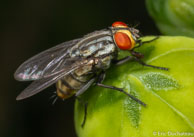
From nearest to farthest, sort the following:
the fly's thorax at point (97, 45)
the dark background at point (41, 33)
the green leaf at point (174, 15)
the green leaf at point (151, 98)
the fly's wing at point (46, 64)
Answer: the green leaf at point (151, 98) < the green leaf at point (174, 15) < the fly's thorax at point (97, 45) < the fly's wing at point (46, 64) < the dark background at point (41, 33)

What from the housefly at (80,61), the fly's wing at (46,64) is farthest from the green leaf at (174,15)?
the fly's wing at (46,64)

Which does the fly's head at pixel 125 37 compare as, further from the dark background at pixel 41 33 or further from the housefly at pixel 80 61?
the dark background at pixel 41 33

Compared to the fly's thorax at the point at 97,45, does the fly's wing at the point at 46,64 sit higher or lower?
lower

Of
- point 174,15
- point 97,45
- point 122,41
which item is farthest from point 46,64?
point 174,15

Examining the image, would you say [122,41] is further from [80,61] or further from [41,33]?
[41,33]

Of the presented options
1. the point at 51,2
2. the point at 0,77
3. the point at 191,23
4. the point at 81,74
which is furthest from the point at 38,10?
the point at 191,23

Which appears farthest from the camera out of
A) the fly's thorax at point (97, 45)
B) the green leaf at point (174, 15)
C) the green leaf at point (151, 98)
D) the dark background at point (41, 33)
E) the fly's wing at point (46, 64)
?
the dark background at point (41, 33)

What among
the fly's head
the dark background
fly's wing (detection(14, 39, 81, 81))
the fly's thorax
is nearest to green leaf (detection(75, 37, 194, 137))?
the fly's head
